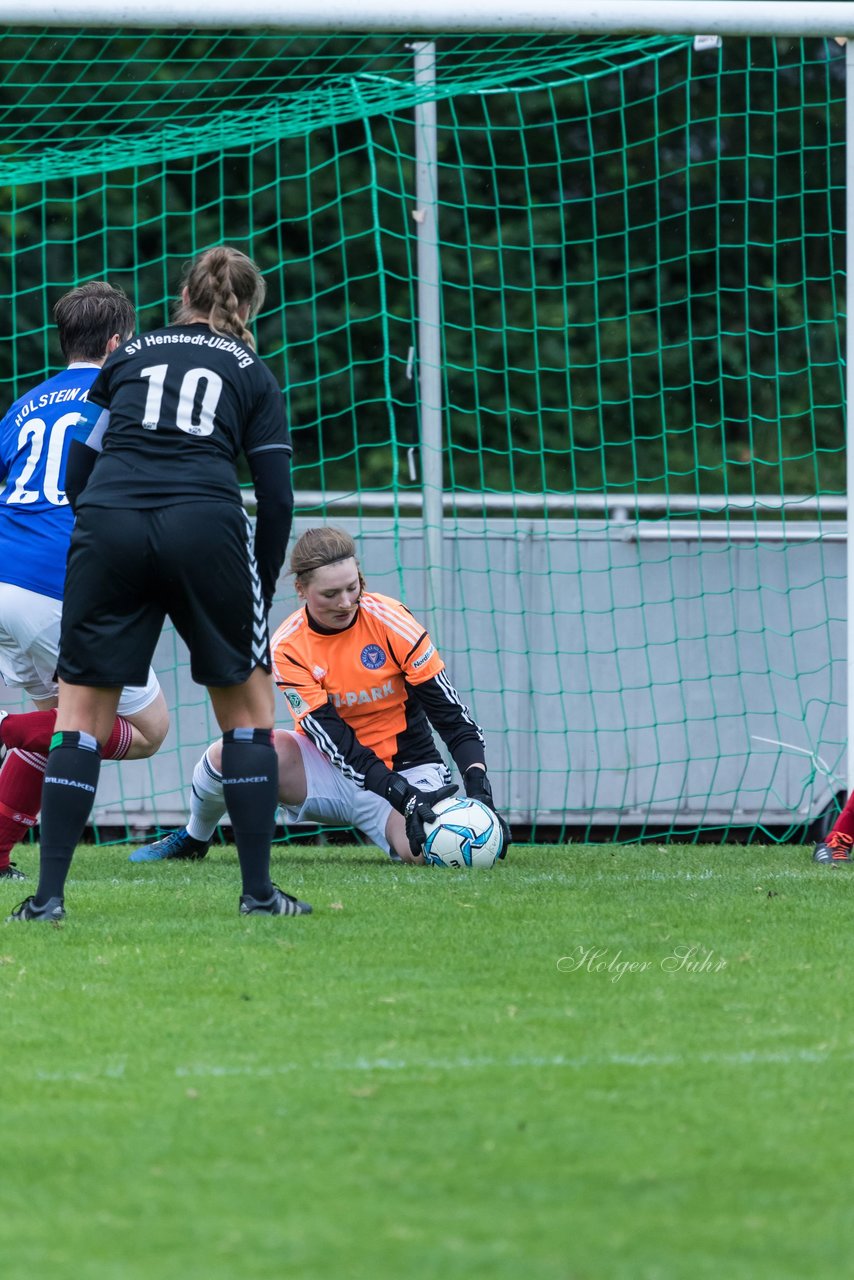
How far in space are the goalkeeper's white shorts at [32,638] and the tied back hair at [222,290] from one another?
1165 mm

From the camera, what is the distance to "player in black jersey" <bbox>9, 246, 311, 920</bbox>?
4145 millimetres

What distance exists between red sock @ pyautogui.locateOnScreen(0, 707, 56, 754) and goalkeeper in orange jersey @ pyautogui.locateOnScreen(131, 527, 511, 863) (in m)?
0.68

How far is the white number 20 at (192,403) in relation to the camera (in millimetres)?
4219

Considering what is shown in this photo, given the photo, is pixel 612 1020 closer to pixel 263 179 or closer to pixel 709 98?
pixel 263 179

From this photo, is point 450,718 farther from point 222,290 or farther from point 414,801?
point 222,290

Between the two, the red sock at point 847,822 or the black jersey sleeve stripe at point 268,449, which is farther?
the red sock at point 847,822

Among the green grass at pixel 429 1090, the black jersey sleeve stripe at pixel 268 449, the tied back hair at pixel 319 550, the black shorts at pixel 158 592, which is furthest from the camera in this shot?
the tied back hair at pixel 319 550

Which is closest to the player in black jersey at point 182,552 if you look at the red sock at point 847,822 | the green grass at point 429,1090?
the green grass at point 429,1090

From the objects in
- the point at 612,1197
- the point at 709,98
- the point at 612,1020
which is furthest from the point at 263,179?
the point at 612,1197

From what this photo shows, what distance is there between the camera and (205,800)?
5.88 metres

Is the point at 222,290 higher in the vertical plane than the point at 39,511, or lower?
higher

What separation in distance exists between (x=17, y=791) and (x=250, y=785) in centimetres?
122

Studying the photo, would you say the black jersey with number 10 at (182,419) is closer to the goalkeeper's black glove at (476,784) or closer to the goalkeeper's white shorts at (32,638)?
the goalkeeper's white shorts at (32,638)

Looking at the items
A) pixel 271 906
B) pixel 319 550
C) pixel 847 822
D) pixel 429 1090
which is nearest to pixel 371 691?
pixel 319 550
